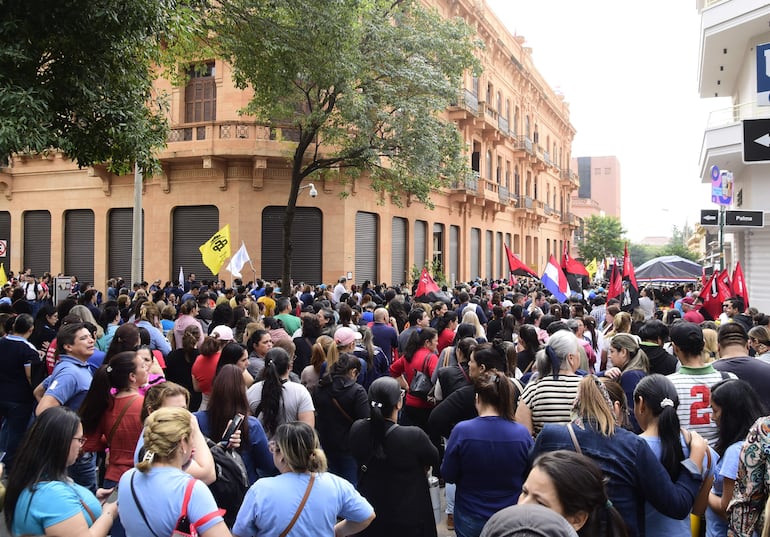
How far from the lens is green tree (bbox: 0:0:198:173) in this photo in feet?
24.0

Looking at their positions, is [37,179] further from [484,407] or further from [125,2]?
[484,407]

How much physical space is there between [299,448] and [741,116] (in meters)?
19.5

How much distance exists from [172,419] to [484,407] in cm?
189

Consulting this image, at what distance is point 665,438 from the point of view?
→ 11.5 feet

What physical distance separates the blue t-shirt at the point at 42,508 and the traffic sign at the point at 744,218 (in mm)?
13404

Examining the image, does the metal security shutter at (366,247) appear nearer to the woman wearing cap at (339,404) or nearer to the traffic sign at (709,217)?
the traffic sign at (709,217)

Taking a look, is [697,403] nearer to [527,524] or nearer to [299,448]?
[299,448]

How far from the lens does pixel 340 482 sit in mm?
3373

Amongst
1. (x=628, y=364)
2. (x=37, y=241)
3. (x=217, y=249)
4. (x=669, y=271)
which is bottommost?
(x=628, y=364)

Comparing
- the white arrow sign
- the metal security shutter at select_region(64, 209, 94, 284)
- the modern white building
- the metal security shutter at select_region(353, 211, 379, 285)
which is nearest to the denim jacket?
the white arrow sign

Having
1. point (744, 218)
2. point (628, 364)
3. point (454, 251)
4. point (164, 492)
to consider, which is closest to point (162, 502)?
point (164, 492)

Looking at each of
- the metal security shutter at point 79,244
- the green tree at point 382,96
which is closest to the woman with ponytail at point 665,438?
the green tree at point 382,96

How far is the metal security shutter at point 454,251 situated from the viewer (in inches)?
1259

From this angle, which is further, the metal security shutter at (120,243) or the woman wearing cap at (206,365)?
the metal security shutter at (120,243)
